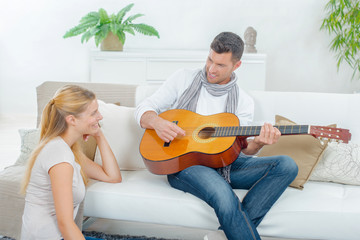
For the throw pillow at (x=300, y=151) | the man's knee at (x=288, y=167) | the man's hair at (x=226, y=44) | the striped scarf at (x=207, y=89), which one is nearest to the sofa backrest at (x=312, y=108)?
the throw pillow at (x=300, y=151)

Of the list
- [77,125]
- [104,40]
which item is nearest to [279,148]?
[77,125]

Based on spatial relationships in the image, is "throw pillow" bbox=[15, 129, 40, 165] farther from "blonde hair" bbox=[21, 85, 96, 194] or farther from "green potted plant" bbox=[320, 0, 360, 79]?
"green potted plant" bbox=[320, 0, 360, 79]

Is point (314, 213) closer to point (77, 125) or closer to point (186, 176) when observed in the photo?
point (186, 176)

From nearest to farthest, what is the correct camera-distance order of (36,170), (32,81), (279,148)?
1. (36,170)
2. (279,148)
3. (32,81)

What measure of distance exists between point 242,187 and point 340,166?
50 centimetres

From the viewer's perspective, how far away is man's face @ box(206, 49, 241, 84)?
6.54 ft

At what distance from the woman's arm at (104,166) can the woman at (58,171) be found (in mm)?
251

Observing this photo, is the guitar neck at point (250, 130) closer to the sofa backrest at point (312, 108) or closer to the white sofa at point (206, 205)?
the white sofa at point (206, 205)

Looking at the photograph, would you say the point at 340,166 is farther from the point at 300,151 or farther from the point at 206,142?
the point at 206,142

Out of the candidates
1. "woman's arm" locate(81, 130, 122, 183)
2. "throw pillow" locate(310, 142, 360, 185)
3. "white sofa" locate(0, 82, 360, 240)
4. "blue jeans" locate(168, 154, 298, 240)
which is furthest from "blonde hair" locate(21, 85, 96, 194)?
"throw pillow" locate(310, 142, 360, 185)

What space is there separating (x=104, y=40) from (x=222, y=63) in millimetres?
2386

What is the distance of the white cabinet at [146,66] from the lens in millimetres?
4008

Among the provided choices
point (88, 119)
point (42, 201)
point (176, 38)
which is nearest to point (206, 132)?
point (88, 119)

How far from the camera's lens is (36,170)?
1.45 m
